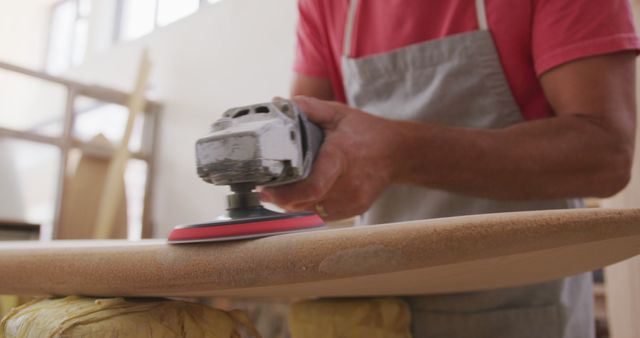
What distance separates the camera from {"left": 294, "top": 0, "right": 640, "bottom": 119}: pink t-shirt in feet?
2.66

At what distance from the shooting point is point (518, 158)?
0.76 metres

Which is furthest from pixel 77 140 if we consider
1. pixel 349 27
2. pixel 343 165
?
pixel 343 165

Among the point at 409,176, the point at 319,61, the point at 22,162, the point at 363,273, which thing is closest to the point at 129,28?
the point at 22,162

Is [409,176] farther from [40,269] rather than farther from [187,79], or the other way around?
[187,79]

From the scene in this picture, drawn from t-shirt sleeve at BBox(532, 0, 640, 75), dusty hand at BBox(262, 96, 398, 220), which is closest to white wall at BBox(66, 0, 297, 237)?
t-shirt sleeve at BBox(532, 0, 640, 75)

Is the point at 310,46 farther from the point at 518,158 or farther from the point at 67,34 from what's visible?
the point at 67,34

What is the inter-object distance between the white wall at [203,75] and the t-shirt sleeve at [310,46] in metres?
1.72

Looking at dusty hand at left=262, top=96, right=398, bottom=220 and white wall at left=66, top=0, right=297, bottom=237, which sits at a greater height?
white wall at left=66, top=0, right=297, bottom=237

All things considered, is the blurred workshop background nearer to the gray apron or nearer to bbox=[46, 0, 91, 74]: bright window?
bbox=[46, 0, 91, 74]: bright window

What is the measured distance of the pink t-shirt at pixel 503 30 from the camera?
2.66 feet

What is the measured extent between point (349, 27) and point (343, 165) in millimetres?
500

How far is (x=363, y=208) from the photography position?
0.74m

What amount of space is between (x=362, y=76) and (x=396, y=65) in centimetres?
7

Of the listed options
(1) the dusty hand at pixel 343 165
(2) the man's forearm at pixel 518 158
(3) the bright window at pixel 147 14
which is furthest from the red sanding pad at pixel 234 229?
(3) the bright window at pixel 147 14
